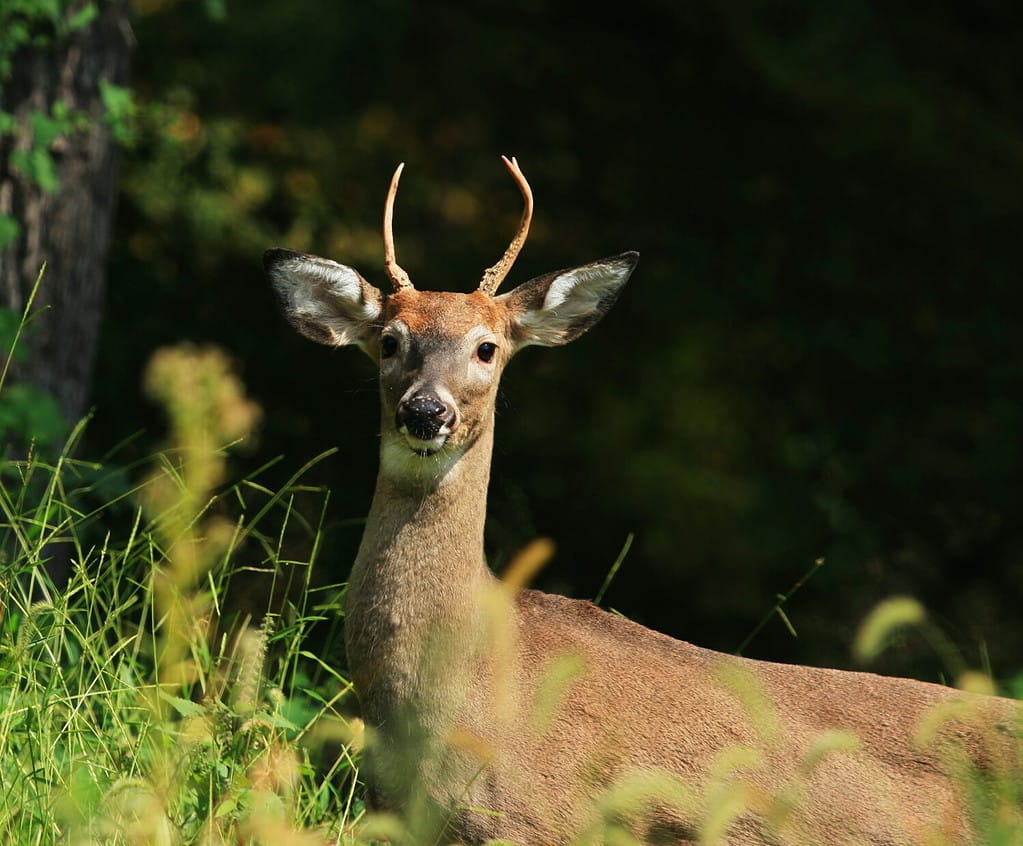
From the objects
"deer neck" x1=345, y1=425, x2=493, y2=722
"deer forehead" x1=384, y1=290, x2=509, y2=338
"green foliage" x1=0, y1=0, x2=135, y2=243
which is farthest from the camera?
"green foliage" x1=0, y1=0, x2=135, y2=243

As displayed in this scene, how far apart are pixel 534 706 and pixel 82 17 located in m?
3.48

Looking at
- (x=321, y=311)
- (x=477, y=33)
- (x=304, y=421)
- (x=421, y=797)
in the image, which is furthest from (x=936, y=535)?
(x=421, y=797)

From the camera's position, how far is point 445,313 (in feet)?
15.2

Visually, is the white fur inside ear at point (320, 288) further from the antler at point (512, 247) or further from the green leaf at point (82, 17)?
the green leaf at point (82, 17)

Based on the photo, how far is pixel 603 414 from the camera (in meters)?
10.4

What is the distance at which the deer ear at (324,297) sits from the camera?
4.82 m

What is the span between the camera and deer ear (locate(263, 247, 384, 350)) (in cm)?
482

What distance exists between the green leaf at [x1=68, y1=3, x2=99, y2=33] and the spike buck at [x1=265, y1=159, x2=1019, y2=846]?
2121mm

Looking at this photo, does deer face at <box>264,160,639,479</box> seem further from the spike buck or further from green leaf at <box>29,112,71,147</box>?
green leaf at <box>29,112,71,147</box>

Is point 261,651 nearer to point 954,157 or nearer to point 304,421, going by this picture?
point 304,421

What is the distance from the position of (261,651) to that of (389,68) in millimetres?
7336

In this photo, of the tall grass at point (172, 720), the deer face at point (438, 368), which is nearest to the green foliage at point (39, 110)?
the tall grass at point (172, 720)

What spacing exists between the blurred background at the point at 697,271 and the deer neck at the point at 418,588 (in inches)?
140

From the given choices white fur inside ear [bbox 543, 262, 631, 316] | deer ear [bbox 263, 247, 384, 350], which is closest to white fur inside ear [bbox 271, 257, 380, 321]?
deer ear [bbox 263, 247, 384, 350]
